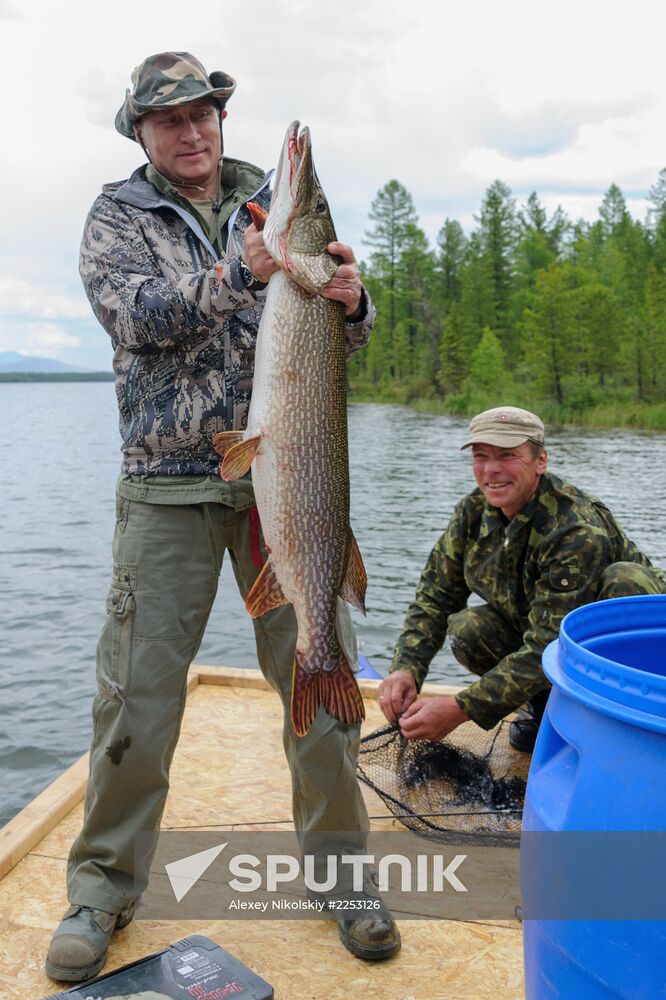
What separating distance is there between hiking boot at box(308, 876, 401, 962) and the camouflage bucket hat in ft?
8.95

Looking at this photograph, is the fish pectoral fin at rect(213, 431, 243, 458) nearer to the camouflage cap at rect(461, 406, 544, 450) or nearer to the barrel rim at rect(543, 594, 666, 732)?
the barrel rim at rect(543, 594, 666, 732)

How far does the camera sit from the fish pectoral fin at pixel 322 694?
298cm

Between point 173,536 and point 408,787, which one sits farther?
point 408,787

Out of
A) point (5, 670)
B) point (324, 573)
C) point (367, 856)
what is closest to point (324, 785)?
point (367, 856)

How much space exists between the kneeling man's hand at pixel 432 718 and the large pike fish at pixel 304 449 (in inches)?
47.2

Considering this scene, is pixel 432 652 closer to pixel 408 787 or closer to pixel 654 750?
pixel 408 787

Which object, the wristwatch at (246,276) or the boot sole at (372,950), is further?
the boot sole at (372,950)

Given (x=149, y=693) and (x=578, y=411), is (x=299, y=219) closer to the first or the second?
(x=149, y=693)

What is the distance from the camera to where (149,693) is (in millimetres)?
3018

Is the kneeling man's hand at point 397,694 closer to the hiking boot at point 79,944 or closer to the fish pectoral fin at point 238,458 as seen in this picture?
the hiking boot at point 79,944

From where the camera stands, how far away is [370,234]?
247ft

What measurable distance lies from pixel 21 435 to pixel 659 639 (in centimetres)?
4673

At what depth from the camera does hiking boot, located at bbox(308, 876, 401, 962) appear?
9.82 feet

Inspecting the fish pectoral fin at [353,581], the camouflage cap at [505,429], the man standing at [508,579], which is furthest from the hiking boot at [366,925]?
the camouflage cap at [505,429]
